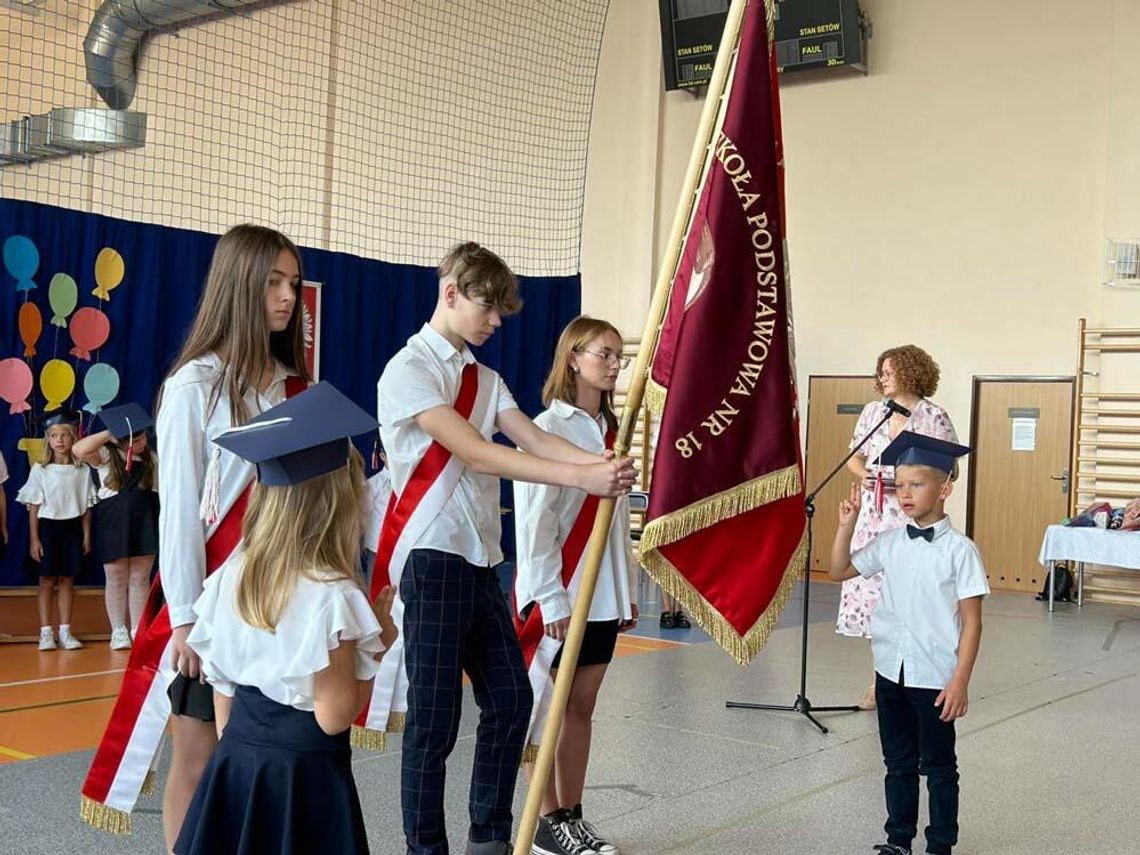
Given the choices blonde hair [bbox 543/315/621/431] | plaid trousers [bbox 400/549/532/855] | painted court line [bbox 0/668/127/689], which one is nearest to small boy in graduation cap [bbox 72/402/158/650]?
painted court line [bbox 0/668/127/689]

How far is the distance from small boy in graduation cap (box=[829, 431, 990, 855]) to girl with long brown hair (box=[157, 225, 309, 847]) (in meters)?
1.54

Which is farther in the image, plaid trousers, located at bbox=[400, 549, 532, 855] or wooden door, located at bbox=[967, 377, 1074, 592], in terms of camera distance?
wooden door, located at bbox=[967, 377, 1074, 592]

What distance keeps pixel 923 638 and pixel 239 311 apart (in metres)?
1.96

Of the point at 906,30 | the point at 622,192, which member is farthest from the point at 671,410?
the point at 622,192

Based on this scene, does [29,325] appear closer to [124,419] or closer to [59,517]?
[124,419]

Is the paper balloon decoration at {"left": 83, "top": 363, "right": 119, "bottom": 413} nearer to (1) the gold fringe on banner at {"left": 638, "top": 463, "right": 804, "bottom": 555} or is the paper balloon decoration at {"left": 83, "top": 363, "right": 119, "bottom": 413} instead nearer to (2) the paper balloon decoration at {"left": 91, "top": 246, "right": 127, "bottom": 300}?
(2) the paper balloon decoration at {"left": 91, "top": 246, "right": 127, "bottom": 300}

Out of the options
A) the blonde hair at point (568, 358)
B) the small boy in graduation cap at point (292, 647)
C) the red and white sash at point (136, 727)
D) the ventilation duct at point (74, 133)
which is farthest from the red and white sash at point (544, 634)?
the ventilation duct at point (74, 133)

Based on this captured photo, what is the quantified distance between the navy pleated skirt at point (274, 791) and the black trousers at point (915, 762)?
167cm

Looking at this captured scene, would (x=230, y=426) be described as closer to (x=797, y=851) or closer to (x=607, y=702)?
(x=797, y=851)

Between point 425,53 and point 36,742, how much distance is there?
334 inches

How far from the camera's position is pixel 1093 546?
9781 millimetres

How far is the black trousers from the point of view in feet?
10.5

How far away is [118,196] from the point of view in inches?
510

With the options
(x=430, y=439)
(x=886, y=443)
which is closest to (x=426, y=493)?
(x=430, y=439)
